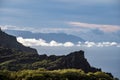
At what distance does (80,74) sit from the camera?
11506 centimetres

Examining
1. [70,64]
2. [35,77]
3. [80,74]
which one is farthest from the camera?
[70,64]

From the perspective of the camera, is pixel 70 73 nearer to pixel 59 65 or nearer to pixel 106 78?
pixel 106 78

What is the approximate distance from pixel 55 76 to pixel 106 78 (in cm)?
1804

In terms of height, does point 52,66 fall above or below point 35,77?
below

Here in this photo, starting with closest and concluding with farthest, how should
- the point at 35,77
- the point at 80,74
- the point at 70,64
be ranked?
the point at 35,77, the point at 80,74, the point at 70,64

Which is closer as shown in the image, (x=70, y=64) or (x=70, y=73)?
(x=70, y=73)

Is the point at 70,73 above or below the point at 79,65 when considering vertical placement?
above

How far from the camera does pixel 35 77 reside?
107438 mm

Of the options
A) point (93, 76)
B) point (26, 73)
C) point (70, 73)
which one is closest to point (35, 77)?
point (26, 73)

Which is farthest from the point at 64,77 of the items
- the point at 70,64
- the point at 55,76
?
the point at 70,64

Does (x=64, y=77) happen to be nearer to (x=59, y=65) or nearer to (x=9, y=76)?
(x=9, y=76)

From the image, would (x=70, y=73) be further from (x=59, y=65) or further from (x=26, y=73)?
(x=59, y=65)

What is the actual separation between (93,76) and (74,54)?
80.7 meters

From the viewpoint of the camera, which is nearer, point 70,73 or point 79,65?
point 70,73
